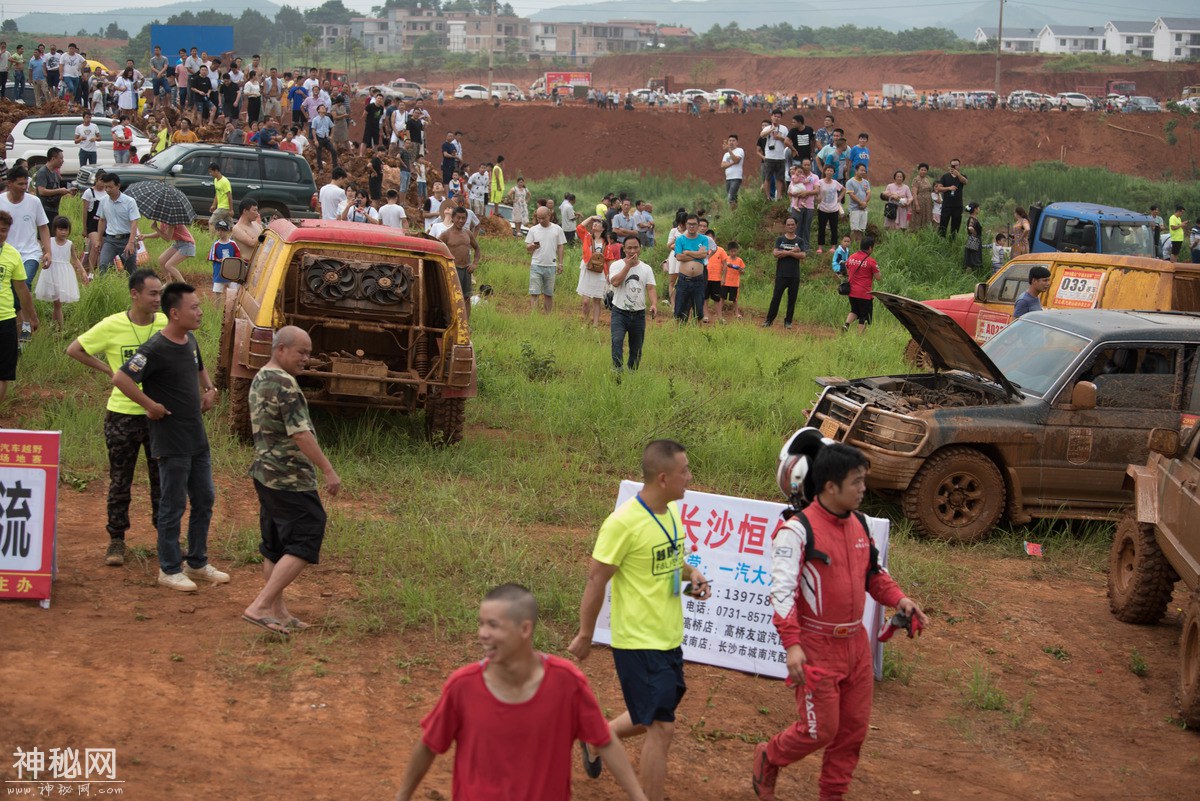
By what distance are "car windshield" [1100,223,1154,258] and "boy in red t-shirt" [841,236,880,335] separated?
4.44m

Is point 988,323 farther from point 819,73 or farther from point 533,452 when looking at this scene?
point 819,73

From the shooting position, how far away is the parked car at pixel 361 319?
10023 millimetres

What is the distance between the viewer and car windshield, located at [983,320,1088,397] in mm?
9891

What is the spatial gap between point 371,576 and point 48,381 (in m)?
5.57

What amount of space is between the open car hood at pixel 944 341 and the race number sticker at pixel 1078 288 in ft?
15.7

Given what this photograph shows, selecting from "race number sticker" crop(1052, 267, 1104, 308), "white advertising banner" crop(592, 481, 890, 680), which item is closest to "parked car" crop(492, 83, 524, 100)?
"race number sticker" crop(1052, 267, 1104, 308)

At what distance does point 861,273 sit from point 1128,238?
5.20 meters

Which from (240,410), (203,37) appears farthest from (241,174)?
A: (203,37)

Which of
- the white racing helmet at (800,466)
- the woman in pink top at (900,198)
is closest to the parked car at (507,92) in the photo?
the woman in pink top at (900,198)

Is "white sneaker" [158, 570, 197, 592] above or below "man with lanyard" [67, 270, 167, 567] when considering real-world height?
below

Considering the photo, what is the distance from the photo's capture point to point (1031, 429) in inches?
380

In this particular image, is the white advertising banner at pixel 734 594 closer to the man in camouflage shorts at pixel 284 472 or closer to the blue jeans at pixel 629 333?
the man in camouflage shorts at pixel 284 472

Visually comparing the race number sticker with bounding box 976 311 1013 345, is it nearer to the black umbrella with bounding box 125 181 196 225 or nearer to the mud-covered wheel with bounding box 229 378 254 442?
the mud-covered wheel with bounding box 229 378 254 442

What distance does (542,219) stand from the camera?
17.1 m
